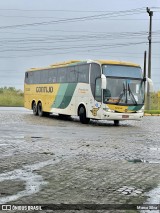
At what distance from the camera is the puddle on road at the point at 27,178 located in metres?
6.44

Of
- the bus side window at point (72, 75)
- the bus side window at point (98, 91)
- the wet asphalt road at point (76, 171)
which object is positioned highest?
the bus side window at point (72, 75)

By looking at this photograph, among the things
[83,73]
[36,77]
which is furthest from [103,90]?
[36,77]

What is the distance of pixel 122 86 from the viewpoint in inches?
895

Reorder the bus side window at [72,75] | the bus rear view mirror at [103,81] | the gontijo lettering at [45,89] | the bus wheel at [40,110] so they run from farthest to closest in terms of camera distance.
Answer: the bus wheel at [40,110]
the gontijo lettering at [45,89]
the bus side window at [72,75]
the bus rear view mirror at [103,81]

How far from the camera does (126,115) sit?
22938 mm

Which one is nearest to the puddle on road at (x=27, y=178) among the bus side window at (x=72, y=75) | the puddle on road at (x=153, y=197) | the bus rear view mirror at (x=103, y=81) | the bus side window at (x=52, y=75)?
the puddle on road at (x=153, y=197)

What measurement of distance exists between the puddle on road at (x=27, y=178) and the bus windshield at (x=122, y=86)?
13.5 m

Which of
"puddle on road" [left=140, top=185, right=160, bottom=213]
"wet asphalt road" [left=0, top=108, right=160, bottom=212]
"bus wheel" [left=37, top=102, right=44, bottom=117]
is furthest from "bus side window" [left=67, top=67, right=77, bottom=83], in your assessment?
"puddle on road" [left=140, top=185, right=160, bottom=213]

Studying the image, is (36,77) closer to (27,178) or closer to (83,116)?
(83,116)

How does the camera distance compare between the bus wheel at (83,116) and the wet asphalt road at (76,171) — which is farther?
the bus wheel at (83,116)

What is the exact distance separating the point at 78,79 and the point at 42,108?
20.1 ft

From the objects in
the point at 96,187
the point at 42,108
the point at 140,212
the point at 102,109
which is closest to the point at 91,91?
the point at 102,109

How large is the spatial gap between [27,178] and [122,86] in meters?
15.5

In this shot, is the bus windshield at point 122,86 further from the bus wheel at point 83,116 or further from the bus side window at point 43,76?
the bus side window at point 43,76
